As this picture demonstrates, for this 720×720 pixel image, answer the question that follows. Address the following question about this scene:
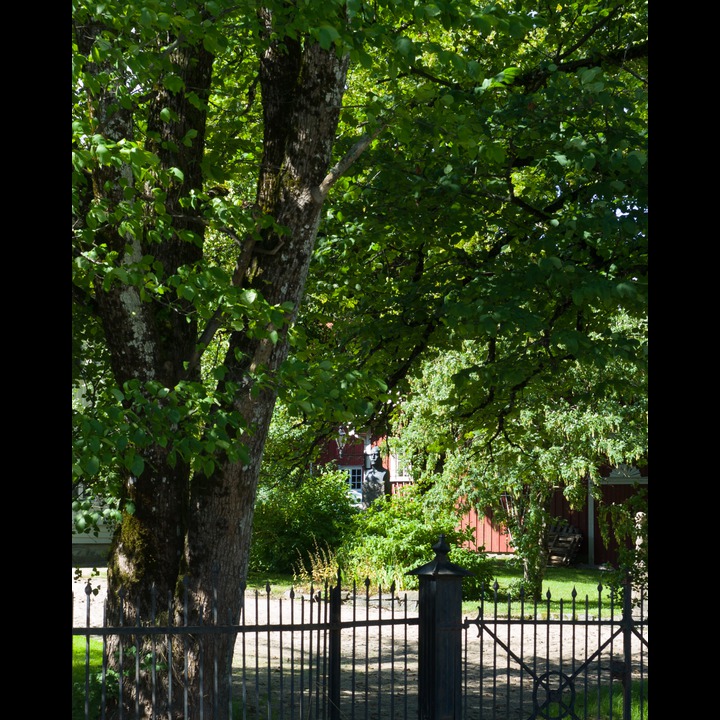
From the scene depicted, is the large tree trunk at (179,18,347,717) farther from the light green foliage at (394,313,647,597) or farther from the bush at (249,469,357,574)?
the bush at (249,469,357,574)

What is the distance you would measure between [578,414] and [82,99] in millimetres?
11833

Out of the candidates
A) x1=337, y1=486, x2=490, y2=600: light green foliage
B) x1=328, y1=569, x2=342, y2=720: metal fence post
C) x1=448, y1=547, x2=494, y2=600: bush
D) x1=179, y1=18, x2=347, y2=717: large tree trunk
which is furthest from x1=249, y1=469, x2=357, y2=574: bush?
x1=328, y1=569, x2=342, y2=720: metal fence post

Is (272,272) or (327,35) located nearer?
(327,35)

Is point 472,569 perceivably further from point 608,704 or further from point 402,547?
point 608,704

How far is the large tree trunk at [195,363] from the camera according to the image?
8086 millimetres

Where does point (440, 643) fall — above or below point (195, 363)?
below

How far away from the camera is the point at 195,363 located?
8.38m

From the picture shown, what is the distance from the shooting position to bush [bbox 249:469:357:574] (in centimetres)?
2227

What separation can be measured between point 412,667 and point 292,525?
32.9 feet

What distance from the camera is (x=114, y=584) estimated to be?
8.45 meters

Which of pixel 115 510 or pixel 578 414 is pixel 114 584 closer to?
pixel 115 510

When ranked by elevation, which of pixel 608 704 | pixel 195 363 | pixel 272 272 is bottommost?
pixel 608 704

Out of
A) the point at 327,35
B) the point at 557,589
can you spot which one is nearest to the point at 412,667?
the point at 557,589
